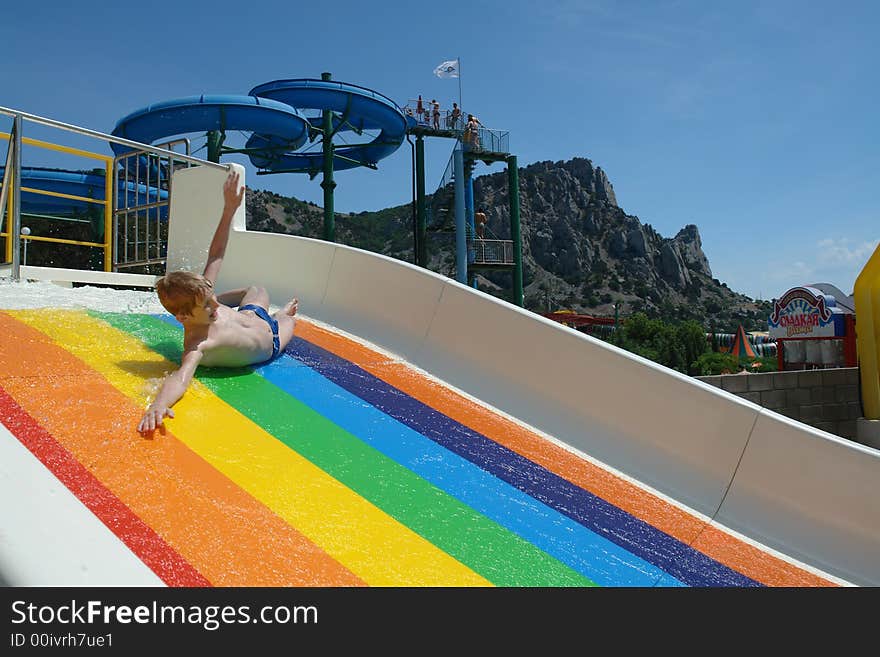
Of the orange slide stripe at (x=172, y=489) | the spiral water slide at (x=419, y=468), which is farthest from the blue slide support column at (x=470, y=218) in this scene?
the orange slide stripe at (x=172, y=489)

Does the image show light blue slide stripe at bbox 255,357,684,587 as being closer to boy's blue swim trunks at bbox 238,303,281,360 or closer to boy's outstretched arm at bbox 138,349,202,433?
boy's blue swim trunks at bbox 238,303,281,360

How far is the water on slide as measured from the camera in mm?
2436

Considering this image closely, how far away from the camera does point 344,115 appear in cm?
1925

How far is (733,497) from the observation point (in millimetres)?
3527

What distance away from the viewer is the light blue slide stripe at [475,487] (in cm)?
277

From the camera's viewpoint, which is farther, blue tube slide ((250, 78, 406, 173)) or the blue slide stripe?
blue tube slide ((250, 78, 406, 173))

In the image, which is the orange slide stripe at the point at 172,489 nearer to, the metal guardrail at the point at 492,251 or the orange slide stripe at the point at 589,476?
the orange slide stripe at the point at 589,476

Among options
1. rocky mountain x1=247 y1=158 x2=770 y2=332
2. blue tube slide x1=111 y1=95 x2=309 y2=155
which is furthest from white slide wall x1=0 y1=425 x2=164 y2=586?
rocky mountain x1=247 y1=158 x2=770 y2=332

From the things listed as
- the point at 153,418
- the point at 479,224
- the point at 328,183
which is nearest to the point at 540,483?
the point at 153,418

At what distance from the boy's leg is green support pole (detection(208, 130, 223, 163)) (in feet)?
47.7

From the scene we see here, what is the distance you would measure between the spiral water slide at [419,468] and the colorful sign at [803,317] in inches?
428
